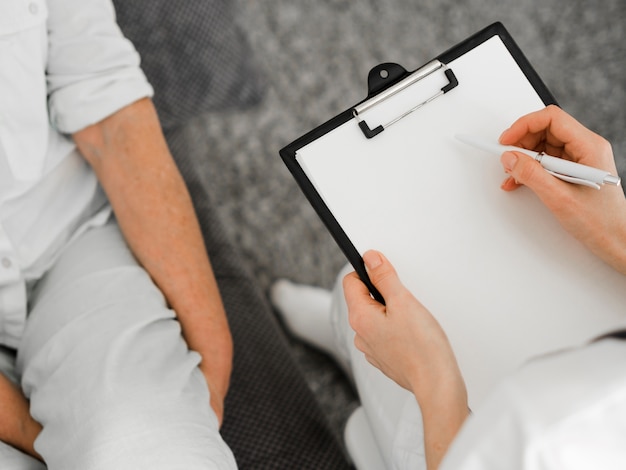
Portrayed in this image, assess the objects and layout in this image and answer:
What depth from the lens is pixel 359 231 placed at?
0.61 meters

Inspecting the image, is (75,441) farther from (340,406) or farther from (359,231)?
(340,406)

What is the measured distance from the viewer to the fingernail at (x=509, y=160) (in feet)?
1.90

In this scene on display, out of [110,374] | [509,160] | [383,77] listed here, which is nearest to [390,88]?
[383,77]

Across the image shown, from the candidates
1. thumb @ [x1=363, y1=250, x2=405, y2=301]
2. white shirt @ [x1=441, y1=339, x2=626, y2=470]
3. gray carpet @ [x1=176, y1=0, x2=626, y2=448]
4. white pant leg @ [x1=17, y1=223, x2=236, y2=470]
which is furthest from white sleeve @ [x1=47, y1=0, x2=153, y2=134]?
white shirt @ [x1=441, y1=339, x2=626, y2=470]

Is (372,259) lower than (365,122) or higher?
lower

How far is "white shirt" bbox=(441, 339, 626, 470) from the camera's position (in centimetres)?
35

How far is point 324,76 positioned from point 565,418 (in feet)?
3.68

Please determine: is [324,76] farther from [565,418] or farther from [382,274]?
[565,418]

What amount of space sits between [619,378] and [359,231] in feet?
0.98

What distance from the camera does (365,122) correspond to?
24.3 inches

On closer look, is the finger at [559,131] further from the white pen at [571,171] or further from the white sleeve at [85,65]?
the white sleeve at [85,65]

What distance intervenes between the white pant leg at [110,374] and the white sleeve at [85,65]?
0.54ft

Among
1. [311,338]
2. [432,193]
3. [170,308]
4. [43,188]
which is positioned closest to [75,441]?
[170,308]

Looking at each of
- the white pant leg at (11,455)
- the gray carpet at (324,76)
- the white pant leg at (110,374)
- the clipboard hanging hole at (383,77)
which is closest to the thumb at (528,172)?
the clipboard hanging hole at (383,77)
